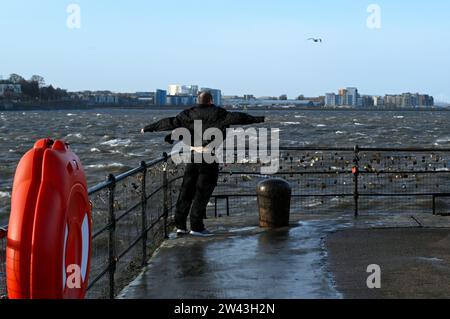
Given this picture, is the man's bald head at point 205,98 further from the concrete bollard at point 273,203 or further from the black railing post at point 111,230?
the black railing post at point 111,230

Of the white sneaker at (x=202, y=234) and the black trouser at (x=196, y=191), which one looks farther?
the white sneaker at (x=202, y=234)

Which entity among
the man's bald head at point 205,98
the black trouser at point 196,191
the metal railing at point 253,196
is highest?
the man's bald head at point 205,98

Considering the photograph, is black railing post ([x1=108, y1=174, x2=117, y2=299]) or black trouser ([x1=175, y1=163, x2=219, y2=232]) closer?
black railing post ([x1=108, y1=174, x2=117, y2=299])

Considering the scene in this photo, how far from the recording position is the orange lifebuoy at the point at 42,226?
4559mm

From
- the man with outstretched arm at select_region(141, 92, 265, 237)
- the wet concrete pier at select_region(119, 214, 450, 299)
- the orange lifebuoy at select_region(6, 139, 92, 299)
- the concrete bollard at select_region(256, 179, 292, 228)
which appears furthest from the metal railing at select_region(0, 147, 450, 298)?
the orange lifebuoy at select_region(6, 139, 92, 299)

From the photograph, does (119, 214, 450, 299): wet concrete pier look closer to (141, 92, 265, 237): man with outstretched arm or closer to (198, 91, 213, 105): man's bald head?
(141, 92, 265, 237): man with outstretched arm

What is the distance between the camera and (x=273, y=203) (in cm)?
980

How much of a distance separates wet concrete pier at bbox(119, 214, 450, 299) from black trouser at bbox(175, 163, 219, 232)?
0.85 feet

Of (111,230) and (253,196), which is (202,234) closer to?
(111,230)

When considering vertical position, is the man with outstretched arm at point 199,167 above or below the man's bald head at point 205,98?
below

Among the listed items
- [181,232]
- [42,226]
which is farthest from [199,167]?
[42,226]

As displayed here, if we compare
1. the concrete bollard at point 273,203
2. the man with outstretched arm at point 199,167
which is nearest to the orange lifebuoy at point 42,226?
the man with outstretched arm at point 199,167

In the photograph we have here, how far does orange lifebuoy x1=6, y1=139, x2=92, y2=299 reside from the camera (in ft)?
15.0

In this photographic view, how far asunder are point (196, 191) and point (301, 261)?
6.41 feet
